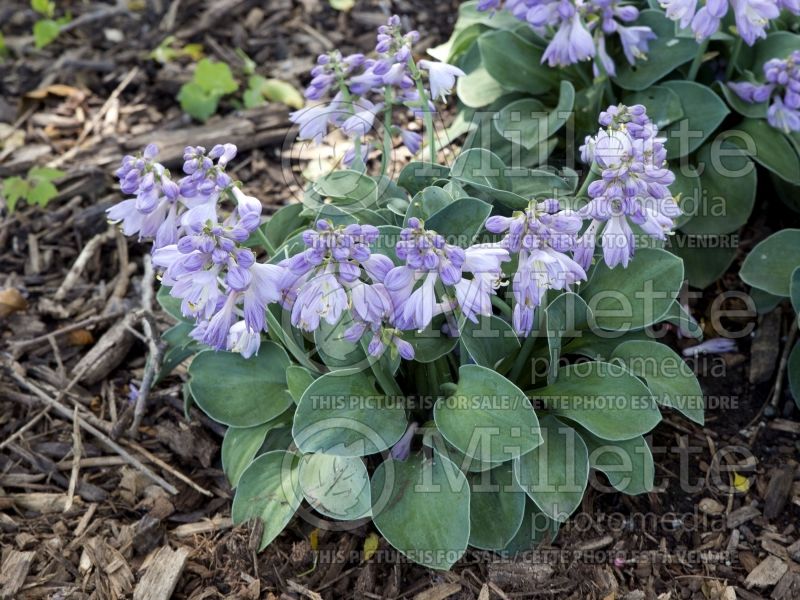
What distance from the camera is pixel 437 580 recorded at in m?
3.00

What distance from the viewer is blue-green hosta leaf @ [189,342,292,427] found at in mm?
3117

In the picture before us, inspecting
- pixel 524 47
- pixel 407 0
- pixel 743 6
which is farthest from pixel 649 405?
pixel 407 0

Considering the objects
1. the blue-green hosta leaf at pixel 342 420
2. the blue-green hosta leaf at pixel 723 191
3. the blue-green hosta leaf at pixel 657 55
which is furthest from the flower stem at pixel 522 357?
the blue-green hosta leaf at pixel 657 55

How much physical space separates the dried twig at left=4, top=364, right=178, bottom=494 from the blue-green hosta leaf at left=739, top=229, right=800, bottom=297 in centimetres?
233

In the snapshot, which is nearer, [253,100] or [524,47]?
[524,47]

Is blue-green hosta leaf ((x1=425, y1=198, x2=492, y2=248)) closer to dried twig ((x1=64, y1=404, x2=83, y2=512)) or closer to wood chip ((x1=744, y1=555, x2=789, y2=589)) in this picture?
wood chip ((x1=744, y1=555, x2=789, y2=589))

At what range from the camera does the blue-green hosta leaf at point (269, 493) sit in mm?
2975

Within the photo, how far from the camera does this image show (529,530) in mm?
2963

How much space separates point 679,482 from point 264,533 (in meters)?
1.53

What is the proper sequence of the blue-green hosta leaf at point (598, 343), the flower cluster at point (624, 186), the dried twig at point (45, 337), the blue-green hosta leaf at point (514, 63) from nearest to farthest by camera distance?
the flower cluster at point (624, 186)
the blue-green hosta leaf at point (598, 343)
the dried twig at point (45, 337)
the blue-green hosta leaf at point (514, 63)

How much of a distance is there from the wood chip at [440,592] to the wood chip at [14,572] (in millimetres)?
1346

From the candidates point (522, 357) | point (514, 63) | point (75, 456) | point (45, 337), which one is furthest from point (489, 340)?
point (45, 337)

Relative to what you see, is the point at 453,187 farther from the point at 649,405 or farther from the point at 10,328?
the point at 10,328

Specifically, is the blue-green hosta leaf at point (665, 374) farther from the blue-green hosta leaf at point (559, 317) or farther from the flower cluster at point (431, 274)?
the flower cluster at point (431, 274)
